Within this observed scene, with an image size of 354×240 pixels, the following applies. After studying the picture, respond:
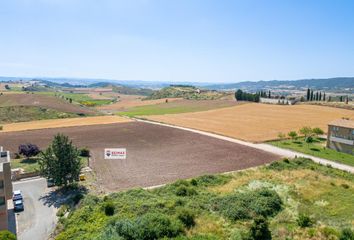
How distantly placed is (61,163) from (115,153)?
14.4 m

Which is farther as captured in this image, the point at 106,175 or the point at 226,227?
the point at 106,175

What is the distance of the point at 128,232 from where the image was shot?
59.4 ft

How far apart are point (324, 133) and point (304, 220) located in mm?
44390

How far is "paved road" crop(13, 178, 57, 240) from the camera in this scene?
2333cm

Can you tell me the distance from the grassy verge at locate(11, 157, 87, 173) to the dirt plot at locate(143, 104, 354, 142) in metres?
33.7

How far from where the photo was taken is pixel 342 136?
46.5m

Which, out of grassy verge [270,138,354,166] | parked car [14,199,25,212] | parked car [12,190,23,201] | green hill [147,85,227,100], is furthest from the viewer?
green hill [147,85,227,100]

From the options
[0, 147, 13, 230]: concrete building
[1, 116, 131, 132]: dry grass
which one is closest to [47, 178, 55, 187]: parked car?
[0, 147, 13, 230]: concrete building

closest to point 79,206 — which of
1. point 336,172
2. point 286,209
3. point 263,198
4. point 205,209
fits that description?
point 205,209

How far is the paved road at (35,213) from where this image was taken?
76.5 ft

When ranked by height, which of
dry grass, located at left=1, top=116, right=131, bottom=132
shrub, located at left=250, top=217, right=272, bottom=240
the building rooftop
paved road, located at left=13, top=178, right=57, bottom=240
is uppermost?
the building rooftop

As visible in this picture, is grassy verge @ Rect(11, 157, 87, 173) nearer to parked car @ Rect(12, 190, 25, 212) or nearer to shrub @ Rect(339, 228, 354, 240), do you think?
parked car @ Rect(12, 190, 25, 212)

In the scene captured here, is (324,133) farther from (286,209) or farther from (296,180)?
(286,209)

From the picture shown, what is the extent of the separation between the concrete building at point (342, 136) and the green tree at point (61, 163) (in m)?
39.3
